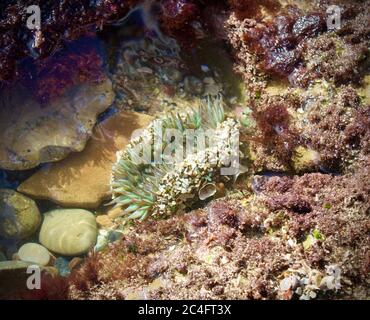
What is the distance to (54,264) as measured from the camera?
18.6 feet

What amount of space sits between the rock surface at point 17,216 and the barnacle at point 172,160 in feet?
4.53

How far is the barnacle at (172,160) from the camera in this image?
201 inches

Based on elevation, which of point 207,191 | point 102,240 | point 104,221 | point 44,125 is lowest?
point 102,240

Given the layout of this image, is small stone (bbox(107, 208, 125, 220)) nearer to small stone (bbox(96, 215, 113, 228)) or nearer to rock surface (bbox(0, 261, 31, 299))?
small stone (bbox(96, 215, 113, 228))

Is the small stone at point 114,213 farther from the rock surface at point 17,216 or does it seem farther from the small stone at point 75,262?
the rock surface at point 17,216

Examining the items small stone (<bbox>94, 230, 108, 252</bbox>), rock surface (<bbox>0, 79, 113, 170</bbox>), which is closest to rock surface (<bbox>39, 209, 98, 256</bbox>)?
small stone (<bbox>94, 230, 108, 252</bbox>)

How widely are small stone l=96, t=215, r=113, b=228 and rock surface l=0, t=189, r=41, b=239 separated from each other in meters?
0.95

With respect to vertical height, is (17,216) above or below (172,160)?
below

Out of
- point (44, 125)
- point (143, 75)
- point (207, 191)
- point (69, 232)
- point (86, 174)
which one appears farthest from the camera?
point (143, 75)

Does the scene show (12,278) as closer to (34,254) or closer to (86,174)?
(34,254)

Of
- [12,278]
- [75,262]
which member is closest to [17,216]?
[12,278]

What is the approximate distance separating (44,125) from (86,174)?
0.98 m

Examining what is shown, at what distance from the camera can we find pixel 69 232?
5730 millimetres
